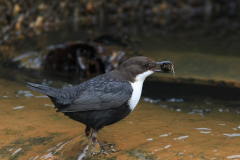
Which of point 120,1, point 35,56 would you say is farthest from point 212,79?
point 120,1

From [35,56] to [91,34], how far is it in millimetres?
1796

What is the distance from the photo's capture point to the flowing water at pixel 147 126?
290cm

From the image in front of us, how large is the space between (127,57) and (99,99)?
9.97ft

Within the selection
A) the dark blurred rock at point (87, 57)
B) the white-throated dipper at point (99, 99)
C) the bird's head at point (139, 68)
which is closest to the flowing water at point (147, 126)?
the white-throated dipper at point (99, 99)

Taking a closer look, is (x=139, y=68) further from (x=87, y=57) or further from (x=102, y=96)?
(x=87, y=57)

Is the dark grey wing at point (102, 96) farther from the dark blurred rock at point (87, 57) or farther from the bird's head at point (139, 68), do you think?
the dark blurred rock at point (87, 57)

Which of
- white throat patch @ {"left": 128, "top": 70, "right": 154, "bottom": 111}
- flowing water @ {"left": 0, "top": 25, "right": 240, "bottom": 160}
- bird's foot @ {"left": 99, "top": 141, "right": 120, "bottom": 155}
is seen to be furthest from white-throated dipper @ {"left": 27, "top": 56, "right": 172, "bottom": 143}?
flowing water @ {"left": 0, "top": 25, "right": 240, "bottom": 160}

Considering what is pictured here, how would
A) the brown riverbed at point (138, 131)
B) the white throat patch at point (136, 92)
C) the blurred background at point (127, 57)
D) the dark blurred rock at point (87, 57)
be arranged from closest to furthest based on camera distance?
the brown riverbed at point (138, 131) → the white throat patch at point (136, 92) → the blurred background at point (127, 57) → the dark blurred rock at point (87, 57)

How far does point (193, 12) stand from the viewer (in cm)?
1033

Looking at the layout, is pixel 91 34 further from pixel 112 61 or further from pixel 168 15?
pixel 168 15

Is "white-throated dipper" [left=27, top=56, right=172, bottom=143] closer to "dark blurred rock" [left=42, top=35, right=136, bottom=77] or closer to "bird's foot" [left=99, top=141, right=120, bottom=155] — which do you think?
"bird's foot" [left=99, top=141, right=120, bottom=155]

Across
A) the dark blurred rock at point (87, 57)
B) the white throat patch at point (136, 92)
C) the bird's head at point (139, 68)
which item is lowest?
the white throat patch at point (136, 92)

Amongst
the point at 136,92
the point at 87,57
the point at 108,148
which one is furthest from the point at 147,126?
the point at 87,57

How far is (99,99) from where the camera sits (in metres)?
3.01
